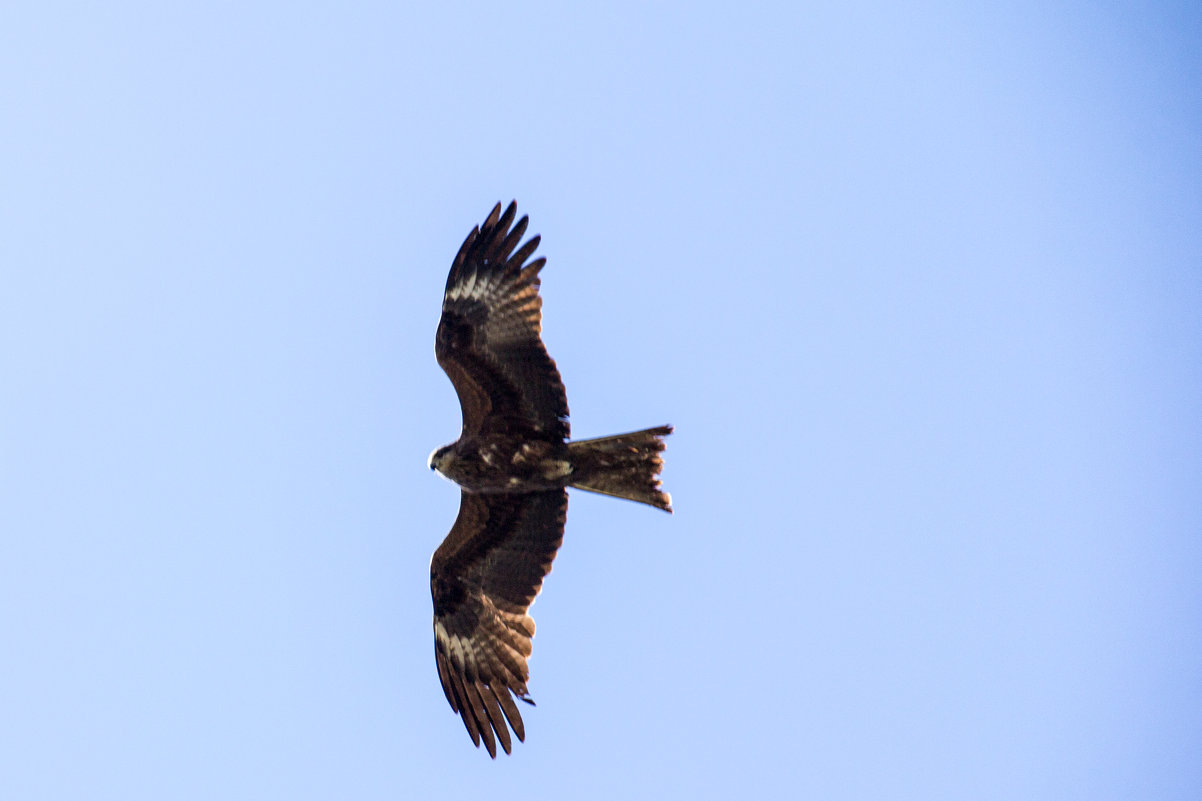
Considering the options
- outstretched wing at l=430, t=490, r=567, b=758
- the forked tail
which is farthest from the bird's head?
the forked tail

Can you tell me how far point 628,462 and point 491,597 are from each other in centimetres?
207

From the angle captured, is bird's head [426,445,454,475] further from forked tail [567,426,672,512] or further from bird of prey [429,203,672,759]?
forked tail [567,426,672,512]

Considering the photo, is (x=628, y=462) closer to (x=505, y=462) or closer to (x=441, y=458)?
(x=505, y=462)

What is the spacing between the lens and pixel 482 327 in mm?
9656

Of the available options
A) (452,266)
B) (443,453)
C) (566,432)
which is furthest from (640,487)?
(452,266)

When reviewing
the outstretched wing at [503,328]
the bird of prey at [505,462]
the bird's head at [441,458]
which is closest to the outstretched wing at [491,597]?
the bird of prey at [505,462]

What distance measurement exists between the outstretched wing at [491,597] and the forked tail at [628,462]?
30.1 inches

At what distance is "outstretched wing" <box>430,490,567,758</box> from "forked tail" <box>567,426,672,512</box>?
76cm

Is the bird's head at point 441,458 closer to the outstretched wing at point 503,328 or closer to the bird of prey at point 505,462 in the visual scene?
the bird of prey at point 505,462

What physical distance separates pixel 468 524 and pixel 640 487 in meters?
1.80

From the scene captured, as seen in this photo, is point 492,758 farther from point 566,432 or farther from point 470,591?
point 566,432

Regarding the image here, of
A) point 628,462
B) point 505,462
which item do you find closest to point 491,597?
point 505,462

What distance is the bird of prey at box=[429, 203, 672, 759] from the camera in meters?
9.57

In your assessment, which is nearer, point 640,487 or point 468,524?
point 640,487
